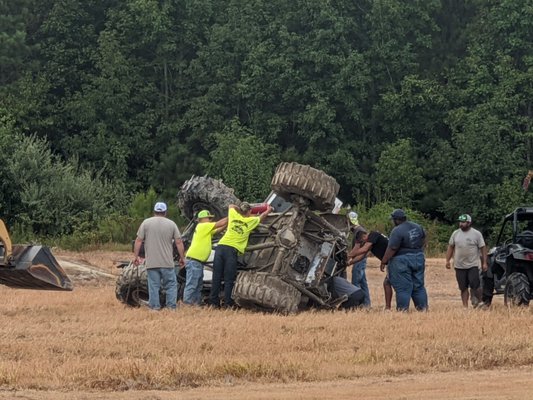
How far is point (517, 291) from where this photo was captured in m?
18.2

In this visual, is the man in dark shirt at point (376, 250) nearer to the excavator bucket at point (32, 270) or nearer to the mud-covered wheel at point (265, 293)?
the mud-covered wheel at point (265, 293)

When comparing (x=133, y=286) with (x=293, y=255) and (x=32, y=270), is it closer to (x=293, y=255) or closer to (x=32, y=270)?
(x=32, y=270)

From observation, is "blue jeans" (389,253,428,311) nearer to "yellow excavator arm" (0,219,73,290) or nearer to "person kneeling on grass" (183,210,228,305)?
"person kneeling on grass" (183,210,228,305)

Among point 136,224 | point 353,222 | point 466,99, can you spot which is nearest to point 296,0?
Result: point 466,99

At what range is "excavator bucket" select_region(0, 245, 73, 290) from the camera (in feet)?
56.4

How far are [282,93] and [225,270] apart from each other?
39.6 meters

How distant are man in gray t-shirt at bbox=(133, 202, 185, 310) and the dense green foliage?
34.1m

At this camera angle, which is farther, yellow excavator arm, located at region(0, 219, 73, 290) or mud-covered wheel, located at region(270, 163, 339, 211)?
mud-covered wheel, located at region(270, 163, 339, 211)

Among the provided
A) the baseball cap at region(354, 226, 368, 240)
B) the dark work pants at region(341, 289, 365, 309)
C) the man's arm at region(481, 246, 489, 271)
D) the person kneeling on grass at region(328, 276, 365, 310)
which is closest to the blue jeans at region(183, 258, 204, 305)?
the person kneeling on grass at region(328, 276, 365, 310)

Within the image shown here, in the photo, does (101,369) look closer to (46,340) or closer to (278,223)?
(46,340)

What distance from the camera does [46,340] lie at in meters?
13.5

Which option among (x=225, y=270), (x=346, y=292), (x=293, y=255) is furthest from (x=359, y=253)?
(x=225, y=270)

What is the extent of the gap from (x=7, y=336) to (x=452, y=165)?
40.9 meters

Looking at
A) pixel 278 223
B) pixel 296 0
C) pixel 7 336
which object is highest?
pixel 296 0
